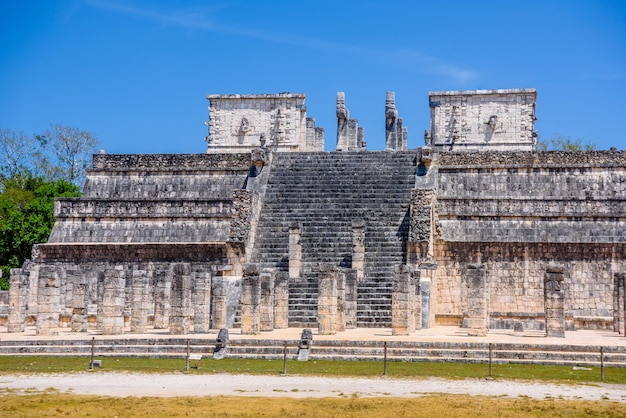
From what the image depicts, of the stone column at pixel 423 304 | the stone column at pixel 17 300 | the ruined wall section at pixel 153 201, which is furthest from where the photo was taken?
the ruined wall section at pixel 153 201

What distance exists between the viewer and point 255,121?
3869 cm

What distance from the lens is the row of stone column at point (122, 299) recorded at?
A: 24.1 m

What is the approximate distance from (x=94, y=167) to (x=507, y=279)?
1539 cm

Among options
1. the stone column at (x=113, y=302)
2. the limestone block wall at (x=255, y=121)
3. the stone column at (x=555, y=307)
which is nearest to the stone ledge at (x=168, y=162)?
the limestone block wall at (x=255, y=121)

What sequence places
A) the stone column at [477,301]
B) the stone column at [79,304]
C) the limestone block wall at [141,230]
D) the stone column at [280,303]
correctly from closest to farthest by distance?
the stone column at [477,301] → the stone column at [280,303] → the stone column at [79,304] → the limestone block wall at [141,230]

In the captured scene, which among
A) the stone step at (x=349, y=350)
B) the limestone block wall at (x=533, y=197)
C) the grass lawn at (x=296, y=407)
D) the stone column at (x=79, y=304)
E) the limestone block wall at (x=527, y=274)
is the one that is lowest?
the grass lawn at (x=296, y=407)

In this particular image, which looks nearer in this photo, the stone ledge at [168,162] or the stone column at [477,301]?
the stone column at [477,301]

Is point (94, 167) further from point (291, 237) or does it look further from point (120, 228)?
point (291, 237)

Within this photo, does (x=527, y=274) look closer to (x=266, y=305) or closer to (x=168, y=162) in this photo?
(x=266, y=305)

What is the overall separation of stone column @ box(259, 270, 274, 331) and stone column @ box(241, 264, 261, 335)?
0.38m

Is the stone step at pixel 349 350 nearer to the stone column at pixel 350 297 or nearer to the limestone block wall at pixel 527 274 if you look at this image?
the stone column at pixel 350 297

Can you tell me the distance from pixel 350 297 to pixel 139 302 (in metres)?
5.51

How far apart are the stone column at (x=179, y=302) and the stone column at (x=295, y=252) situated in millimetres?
3470

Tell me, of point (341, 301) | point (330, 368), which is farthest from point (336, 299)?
point (330, 368)
